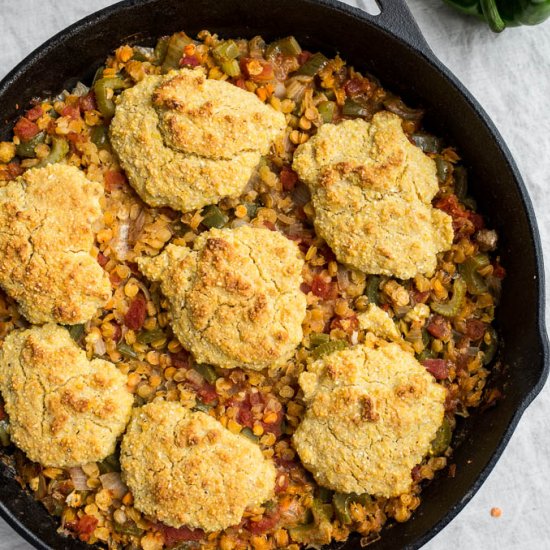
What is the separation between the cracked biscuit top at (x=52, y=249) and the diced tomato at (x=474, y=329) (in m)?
2.02

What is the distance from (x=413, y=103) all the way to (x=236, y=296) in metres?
1.60

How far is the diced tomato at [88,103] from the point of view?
4.24m

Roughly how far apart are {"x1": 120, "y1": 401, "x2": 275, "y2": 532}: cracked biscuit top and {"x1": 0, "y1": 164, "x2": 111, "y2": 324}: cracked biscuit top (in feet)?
2.33

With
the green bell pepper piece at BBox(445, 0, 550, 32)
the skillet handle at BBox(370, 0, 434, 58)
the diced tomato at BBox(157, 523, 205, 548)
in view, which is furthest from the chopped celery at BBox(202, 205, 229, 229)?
the green bell pepper piece at BBox(445, 0, 550, 32)

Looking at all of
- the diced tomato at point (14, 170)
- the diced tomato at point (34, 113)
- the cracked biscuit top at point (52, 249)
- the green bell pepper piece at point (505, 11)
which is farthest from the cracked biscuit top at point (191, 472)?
the green bell pepper piece at point (505, 11)

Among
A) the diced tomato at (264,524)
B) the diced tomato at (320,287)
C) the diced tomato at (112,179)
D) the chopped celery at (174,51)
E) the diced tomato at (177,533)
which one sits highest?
the chopped celery at (174,51)

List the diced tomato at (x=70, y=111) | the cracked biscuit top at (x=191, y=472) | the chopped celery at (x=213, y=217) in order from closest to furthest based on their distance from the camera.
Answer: the cracked biscuit top at (x=191, y=472), the chopped celery at (x=213, y=217), the diced tomato at (x=70, y=111)

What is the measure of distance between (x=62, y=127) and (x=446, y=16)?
2.62 m

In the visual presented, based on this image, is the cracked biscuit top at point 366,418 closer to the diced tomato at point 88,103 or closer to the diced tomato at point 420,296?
the diced tomato at point 420,296

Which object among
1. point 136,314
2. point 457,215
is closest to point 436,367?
point 457,215

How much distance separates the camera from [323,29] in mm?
4270

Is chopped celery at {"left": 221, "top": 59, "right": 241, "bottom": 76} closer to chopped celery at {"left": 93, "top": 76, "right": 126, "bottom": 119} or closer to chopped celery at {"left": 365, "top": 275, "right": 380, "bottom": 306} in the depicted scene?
chopped celery at {"left": 93, "top": 76, "right": 126, "bottom": 119}

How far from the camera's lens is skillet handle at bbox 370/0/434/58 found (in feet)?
13.1

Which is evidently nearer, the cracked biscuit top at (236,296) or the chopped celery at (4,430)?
the cracked biscuit top at (236,296)
